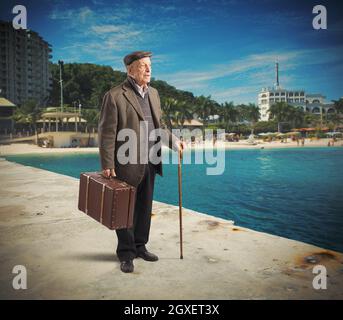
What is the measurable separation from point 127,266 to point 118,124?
48.7 inches

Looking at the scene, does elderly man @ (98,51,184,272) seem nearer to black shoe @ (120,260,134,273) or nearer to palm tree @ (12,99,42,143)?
black shoe @ (120,260,134,273)

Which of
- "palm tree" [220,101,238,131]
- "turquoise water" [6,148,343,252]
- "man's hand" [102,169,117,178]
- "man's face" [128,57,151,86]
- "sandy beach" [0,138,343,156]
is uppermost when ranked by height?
"palm tree" [220,101,238,131]

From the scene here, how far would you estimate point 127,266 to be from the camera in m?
2.82

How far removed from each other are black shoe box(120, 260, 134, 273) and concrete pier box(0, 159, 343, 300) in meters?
0.06

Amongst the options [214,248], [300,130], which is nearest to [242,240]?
[214,248]

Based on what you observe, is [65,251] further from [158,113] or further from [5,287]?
[158,113]

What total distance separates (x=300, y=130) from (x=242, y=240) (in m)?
78.6

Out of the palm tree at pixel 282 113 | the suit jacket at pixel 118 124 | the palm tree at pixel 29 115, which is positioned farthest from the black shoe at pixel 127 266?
the palm tree at pixel 282 113

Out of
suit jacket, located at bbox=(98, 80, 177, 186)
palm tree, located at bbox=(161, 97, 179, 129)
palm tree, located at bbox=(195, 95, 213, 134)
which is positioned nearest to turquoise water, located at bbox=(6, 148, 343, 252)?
suit jacket, located at bbox=(98, 80, 177, 186)

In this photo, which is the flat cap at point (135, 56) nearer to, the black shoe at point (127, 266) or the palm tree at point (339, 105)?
the black shoe at point (127, 266)

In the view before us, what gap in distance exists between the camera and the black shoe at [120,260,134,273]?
110 inches

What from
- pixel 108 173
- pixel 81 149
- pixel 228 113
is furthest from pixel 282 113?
pixel 108 173

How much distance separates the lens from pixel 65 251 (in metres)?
3.31

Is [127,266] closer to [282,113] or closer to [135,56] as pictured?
[135,56]
